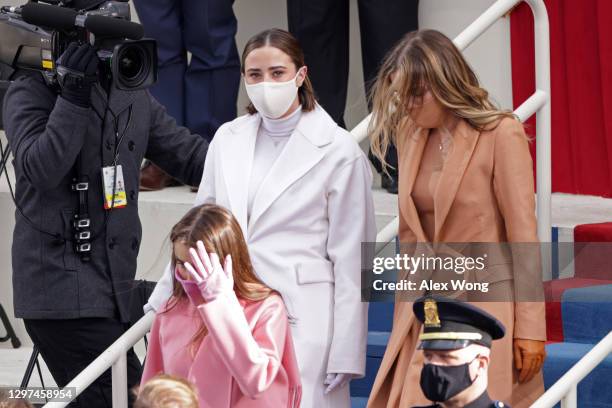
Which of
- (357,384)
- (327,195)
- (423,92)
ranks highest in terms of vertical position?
(423,92)

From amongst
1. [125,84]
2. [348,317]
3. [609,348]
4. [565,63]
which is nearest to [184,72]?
[565,63]

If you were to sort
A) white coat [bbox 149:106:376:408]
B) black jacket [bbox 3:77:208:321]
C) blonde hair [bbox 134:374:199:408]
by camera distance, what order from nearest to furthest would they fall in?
1. blonde hair [bbox 134:374:199:408]
2. white coat [bbox 149:106:376:408]
3. black jacket [bbox 3:77:208:321]

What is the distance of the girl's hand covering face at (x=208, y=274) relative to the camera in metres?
3.27

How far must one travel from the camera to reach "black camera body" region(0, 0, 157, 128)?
3.86 m

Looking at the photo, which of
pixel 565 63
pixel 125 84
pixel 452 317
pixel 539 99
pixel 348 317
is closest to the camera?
pixel 452 317

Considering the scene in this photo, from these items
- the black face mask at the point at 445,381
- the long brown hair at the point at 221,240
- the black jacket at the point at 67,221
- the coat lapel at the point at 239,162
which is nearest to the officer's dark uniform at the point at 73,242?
the black jacket at the point at 67,221

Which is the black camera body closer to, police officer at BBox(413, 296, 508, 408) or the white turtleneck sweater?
the white turtleneck sweater

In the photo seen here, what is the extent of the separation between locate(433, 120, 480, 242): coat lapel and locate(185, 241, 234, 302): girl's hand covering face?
540mm

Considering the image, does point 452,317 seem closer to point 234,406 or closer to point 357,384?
point 234,406

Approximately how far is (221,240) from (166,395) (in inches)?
25.5

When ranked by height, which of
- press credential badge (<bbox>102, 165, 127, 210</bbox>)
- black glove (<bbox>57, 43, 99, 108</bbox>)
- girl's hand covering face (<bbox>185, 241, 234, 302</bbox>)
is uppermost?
black glove (<bbox>57, 43, 99, 108</bbox>)

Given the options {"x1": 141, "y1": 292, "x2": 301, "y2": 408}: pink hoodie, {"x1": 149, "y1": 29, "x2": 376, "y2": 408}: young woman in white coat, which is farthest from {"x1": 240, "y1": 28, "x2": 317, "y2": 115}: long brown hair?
{"x1": 141, "y1": 292, "x2": 301, "y2": 408}: pink hoodie

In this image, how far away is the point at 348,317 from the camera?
3.69 meters

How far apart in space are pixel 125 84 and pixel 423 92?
2.98ft
